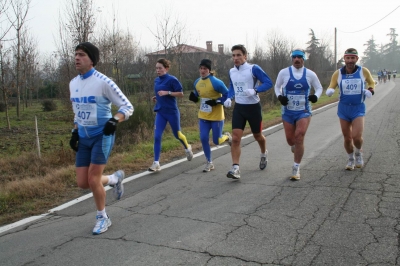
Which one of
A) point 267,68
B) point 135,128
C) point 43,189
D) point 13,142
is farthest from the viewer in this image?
point 267,68

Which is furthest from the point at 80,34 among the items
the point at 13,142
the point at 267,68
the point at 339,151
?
the point at 267,68

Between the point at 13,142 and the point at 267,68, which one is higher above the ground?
the point at 267,68

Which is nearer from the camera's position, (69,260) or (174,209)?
(69,260)

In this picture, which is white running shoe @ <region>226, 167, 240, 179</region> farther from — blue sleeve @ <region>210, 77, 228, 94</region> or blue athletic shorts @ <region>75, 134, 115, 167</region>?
blue athletic shorts @ <region>75, 134, 115, 167</region>

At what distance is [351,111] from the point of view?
21.2 ft

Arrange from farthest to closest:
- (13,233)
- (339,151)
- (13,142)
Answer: (13,142)
(339,151)
(13,233)

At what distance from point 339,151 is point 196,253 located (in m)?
5.36

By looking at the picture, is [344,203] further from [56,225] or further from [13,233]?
[13,233]

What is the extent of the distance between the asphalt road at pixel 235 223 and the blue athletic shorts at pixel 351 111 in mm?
884

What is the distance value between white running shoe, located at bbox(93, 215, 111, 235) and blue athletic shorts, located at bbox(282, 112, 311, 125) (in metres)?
3.41

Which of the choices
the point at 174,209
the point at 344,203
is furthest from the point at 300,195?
the point at 174,209

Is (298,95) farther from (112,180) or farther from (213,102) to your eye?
(112,180)

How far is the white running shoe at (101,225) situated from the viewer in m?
4.30

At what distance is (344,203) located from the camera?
Result: 4859 mm
